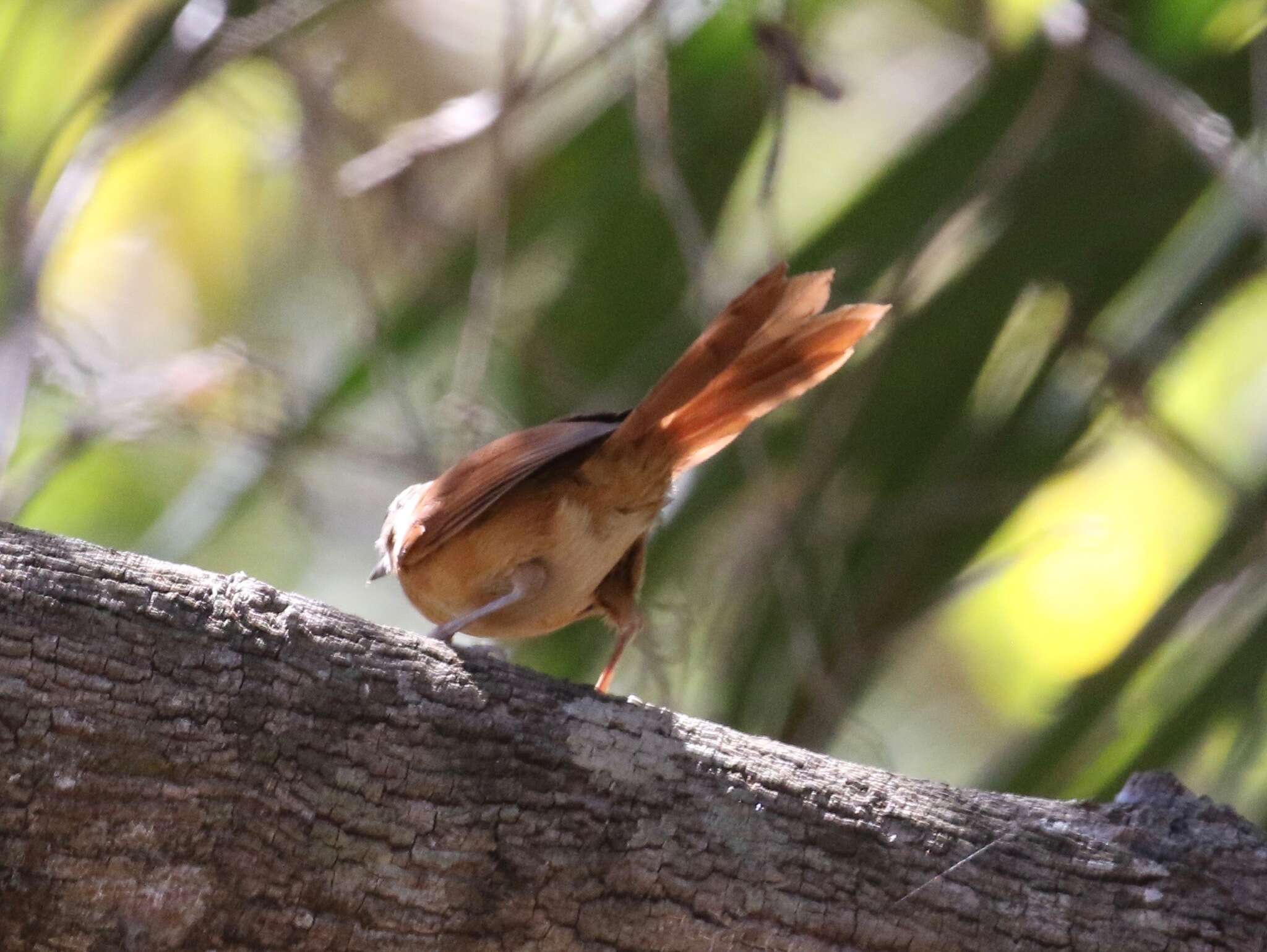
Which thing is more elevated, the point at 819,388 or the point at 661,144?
the point at 661,144

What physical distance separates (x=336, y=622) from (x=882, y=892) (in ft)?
2.77

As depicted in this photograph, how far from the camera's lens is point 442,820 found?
179cm

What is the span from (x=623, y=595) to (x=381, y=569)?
1.77ft

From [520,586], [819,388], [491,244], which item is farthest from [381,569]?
[819,388]

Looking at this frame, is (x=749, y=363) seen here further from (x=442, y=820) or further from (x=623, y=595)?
(x=442, y=820)

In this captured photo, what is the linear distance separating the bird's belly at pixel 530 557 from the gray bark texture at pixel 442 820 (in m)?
0.68

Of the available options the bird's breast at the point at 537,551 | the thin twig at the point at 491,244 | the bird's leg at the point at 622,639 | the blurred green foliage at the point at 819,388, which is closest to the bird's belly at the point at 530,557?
the bird's breast at the point at 537,551

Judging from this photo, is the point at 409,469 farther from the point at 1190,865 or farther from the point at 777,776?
the point at 1190,865

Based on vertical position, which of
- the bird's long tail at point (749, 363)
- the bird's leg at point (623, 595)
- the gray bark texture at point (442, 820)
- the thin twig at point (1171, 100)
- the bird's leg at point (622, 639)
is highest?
the thin twig at point (1171, 100)

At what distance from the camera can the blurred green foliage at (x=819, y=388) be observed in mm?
3639

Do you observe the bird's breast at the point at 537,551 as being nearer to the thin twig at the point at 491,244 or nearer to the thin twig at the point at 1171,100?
the thin twig at the point at 491,244

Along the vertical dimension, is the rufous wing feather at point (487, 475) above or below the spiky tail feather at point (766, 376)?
below

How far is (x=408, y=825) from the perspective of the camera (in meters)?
1.77

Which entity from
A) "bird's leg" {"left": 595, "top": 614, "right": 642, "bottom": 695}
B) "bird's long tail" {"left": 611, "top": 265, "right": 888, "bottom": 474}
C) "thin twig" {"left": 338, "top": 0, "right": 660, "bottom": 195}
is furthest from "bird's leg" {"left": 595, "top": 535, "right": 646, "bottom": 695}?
"thin twig" {"left": 338, "top": 0, "right": 660, "bottom": 195}
